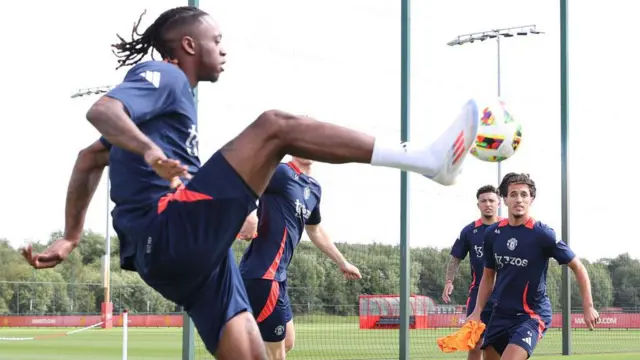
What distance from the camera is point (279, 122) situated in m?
3.79

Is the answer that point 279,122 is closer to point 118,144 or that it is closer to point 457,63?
point 118,144

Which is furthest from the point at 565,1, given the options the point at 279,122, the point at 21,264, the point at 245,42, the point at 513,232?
the point at 21,264

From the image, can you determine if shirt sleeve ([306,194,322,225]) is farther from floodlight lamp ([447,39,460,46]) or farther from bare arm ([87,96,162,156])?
floodlight lamp ([447,39,460,46])

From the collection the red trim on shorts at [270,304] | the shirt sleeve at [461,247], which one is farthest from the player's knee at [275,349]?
the shirt sleeve at [461,247]

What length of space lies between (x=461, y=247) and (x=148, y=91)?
779cm

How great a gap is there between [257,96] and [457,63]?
6.19m

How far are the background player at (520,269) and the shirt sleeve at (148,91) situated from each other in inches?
180

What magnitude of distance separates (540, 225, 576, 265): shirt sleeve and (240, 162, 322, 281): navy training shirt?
208 centimetres

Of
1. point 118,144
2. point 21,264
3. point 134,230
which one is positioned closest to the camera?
point 118,144

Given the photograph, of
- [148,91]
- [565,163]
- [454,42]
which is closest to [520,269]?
[148,91]

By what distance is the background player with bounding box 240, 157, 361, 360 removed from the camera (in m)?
7.32

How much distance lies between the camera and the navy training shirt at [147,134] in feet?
13.3

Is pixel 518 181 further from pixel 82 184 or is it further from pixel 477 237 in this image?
pixel 82 184

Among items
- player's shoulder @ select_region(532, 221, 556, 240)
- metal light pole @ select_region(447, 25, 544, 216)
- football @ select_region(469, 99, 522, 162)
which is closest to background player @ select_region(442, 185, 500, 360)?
player's shoulder @ select_region(532, 221, 556, 240)
